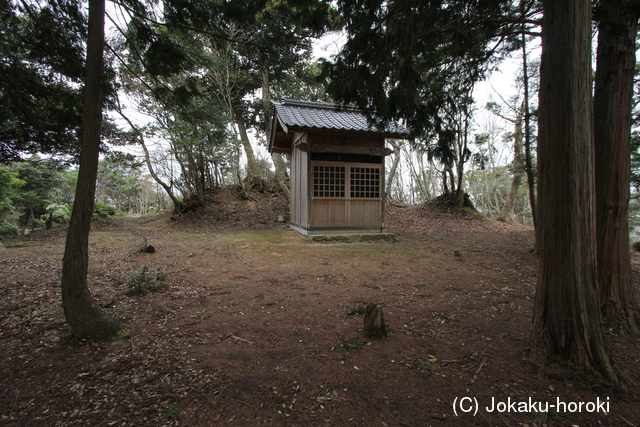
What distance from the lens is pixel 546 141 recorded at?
2.22 m

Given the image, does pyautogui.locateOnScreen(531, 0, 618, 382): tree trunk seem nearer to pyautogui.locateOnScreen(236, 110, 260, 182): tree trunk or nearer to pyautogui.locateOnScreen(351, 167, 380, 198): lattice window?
pyautogui.locateOnScreen(351, 167, 380, 198): lattice window

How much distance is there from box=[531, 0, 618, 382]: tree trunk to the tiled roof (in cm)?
529

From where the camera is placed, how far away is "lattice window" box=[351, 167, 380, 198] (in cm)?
918

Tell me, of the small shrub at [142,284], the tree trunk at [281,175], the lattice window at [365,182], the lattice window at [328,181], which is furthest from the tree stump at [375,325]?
the tree trunk at [281,175]

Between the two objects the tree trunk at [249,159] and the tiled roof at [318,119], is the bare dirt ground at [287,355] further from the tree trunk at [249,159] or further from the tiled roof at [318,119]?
the tree trunk at [249,159]

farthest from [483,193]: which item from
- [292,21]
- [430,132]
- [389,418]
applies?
[389,418]

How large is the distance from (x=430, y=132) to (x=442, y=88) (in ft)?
2.30

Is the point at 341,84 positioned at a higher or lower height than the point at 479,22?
lower

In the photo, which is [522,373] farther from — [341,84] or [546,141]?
[341,84]

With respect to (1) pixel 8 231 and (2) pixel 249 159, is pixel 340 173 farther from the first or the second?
(1) pixel 8 231

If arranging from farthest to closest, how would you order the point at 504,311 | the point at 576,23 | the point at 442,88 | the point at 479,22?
the point at 442,88 < the point at 479,22 < the point at 504,311 < the point at 576,23

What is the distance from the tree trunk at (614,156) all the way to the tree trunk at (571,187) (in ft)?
3.47

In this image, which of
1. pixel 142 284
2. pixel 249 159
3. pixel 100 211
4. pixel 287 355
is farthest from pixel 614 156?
pixel 100 211

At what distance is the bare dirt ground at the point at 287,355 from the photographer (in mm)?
1859
